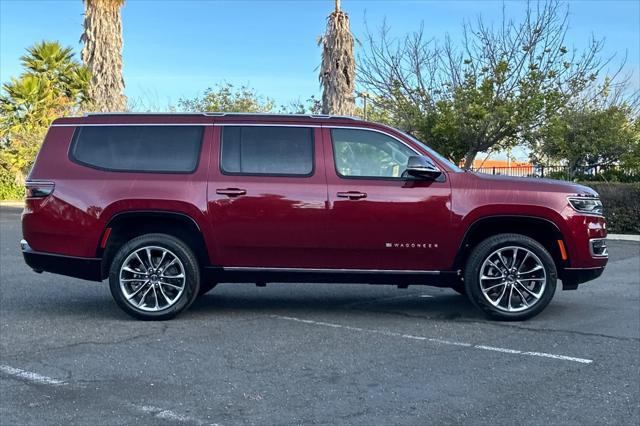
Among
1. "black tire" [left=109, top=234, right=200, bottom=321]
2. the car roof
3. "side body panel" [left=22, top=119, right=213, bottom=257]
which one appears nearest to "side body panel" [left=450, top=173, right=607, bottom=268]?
the car roof

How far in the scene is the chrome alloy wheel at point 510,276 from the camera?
7.07 m

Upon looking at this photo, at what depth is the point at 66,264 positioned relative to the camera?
7176 millimetres

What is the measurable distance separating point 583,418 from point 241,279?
12.3 feet

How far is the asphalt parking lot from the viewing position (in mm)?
4551

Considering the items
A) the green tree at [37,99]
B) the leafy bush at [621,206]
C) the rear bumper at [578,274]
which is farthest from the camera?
the green tree at [37,99]

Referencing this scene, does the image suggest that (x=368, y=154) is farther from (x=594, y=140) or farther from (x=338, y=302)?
(x=594, y=140)

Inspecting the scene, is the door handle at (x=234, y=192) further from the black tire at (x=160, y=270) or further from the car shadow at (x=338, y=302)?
the car shadow at (x=338, y=302)

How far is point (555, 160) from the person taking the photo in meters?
25.0

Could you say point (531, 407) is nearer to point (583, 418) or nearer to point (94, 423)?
point (583, 418)

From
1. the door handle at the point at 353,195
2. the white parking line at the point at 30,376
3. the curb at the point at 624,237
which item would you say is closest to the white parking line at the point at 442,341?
the door handle at the point at 353,195

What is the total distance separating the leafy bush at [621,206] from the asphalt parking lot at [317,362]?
32.9 ft

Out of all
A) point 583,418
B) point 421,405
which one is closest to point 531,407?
point 583,418

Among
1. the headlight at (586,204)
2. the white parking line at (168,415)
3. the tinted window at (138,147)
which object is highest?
the tinted window at (138,147)

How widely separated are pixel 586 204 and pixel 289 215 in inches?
116
